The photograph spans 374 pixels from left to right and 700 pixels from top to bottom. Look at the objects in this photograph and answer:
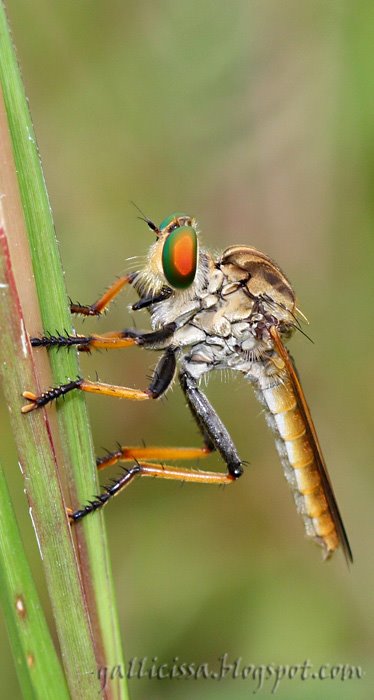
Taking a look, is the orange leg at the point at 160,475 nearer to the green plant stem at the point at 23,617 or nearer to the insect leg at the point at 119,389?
the insect leg at the point at 119,389

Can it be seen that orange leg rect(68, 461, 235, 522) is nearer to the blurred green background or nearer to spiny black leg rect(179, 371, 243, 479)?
spiny black leg rect(179, 371, 243, 479)

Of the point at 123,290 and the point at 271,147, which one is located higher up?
the point at 271,147

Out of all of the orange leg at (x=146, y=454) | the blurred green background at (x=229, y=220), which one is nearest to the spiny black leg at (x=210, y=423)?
the orange leg at (x=146, y=454)

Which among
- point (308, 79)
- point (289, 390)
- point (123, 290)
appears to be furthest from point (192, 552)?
point (308, 79)

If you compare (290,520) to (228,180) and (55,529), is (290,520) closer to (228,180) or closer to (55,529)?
(228,180)

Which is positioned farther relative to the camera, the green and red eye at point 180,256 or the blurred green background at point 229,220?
the blurred green background at point 229,220

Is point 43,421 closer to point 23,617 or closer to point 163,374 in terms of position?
point 23,617
